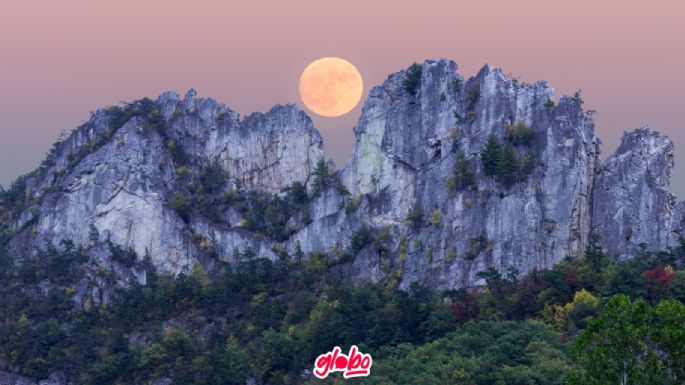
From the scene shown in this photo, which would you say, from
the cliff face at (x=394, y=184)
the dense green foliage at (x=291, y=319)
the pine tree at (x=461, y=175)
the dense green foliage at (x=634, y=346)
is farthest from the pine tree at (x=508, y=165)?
the dense green foliage at (x=634, y=346)

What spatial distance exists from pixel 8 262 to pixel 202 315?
14.9 meters

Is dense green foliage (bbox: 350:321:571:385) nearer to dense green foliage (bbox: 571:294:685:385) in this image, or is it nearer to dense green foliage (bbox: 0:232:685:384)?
dense green foliage (bbox: 0:232:685:384)

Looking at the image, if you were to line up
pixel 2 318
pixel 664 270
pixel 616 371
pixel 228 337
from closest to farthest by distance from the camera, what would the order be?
1. pixel 616 371
2. pixel 664 270
3. pixel 228 337
4. pixel 2 318

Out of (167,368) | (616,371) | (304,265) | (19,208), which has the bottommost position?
(616,371)

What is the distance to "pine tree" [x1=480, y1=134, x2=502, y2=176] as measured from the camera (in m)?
74.2

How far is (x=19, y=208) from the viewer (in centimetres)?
9231

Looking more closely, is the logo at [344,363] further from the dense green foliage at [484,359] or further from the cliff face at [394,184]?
the cliff face at [394,184]

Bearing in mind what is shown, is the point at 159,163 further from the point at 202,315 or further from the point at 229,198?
the point at 202,315

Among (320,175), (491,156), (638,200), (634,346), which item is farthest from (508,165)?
(634,346)

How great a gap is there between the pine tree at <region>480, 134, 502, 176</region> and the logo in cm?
1250

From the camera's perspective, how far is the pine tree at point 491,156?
244 feet

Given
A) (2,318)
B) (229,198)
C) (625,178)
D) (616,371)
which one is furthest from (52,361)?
(616,371)

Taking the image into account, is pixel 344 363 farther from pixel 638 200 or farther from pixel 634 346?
pixel 634 346

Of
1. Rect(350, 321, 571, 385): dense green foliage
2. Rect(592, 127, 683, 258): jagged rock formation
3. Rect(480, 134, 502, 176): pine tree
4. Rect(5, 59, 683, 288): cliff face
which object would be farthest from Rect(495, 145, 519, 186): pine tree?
Rect(350, 321, 571, 385): dense green foliage
